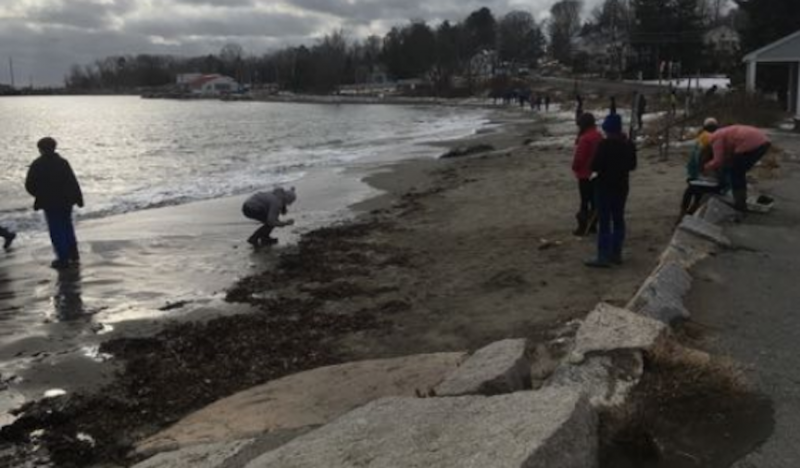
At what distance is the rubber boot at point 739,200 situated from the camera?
11.6 meters

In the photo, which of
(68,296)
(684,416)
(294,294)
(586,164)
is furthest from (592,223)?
(684,416)

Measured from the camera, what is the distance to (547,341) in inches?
270

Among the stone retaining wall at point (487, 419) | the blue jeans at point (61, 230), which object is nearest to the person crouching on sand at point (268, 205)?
the blue jeans at point (61, 230)

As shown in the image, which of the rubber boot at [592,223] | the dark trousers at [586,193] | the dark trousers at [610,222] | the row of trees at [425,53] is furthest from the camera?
the row of trees at [425,53]

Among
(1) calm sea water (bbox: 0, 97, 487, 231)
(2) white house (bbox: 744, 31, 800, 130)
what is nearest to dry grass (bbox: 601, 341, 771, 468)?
(1) calm sea water (bbox: 0, 97, 487, 231)

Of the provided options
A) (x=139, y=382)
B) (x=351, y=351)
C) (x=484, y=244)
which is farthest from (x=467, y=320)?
(x=484, y=244)

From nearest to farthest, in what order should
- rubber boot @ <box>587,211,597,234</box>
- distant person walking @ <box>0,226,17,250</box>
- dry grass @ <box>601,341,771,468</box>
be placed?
dry grass @ <box>601,341,771,468</box> < rubber boot @ <box>587,211,597,234</box> < distant person walking @ <box>0,226,17,250</box>

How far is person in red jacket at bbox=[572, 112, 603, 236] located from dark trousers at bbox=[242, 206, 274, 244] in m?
4.93

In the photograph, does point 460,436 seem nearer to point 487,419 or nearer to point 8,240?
point 487,419

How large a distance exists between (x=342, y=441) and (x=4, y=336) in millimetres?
6193

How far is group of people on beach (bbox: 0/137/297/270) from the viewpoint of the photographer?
38.7 ft

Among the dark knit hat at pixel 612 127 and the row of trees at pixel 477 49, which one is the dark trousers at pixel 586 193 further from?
the row of trees at pixel 477 49

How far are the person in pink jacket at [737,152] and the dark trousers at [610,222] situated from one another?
103 inches

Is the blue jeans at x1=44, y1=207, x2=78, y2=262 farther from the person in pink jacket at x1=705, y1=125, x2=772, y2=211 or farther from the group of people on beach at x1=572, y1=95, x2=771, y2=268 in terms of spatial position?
the person in pink jacket at x1=705, y1=125, x2=772, y2=211
